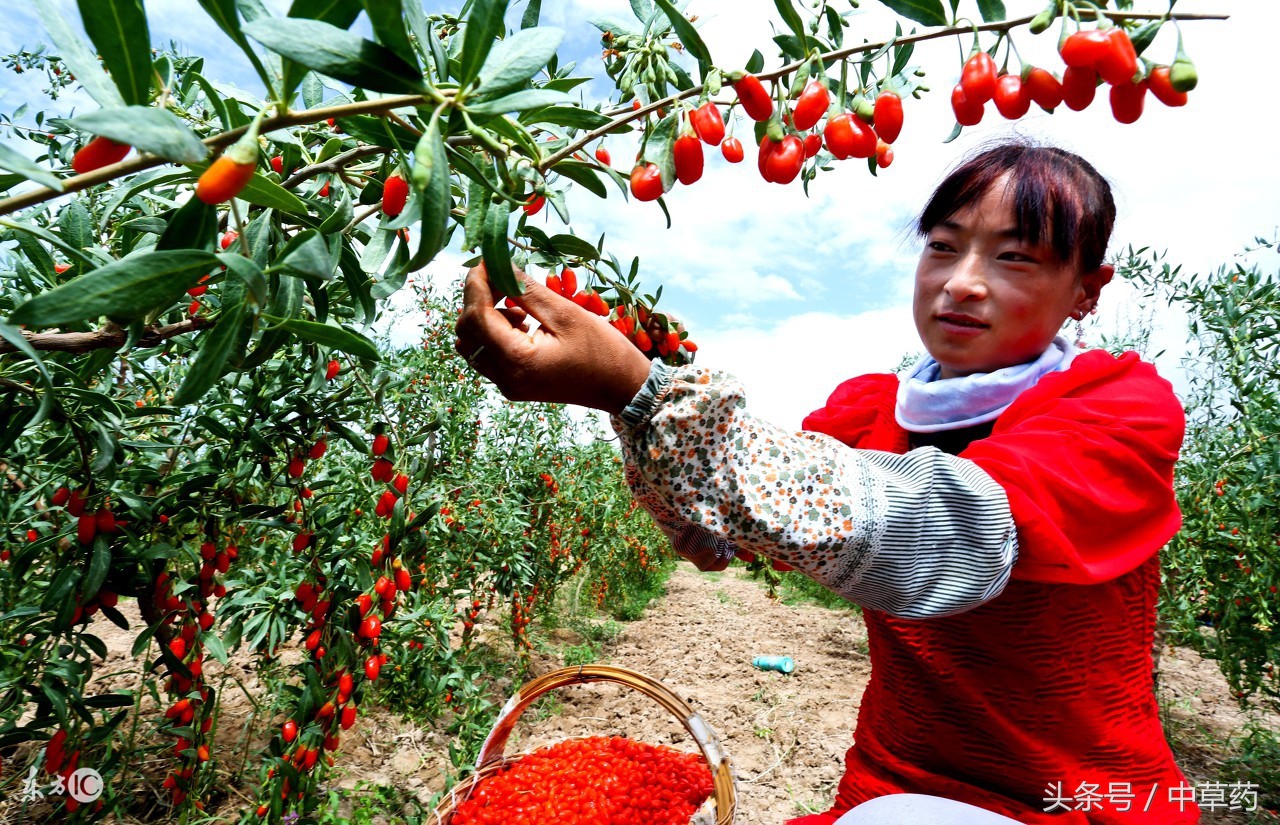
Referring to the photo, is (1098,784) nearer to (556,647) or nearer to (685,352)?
(685,352)

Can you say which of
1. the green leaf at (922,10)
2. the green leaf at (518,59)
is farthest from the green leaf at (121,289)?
the green leaf at (922,10)

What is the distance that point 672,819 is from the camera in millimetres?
1925

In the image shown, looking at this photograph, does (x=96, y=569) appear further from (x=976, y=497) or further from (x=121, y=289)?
(x=976, y=497)

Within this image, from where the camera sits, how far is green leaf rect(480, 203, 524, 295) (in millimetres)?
692

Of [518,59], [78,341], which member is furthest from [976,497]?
[78,341]

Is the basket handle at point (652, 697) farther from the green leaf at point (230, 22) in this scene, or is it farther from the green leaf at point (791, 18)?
the green leaf at point (230, 22)

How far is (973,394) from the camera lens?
→ 44.2 inches

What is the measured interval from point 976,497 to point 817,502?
0.60 feet

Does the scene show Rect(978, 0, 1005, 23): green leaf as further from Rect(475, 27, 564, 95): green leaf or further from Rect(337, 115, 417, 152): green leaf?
Rect(337, 115, 417, 152): green leaf

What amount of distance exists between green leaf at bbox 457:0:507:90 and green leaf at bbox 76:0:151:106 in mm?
222

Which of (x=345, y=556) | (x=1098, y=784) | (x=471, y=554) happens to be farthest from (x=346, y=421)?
(x=471, y=554)

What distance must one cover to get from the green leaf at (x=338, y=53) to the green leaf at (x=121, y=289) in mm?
153

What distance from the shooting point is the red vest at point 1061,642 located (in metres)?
0.92

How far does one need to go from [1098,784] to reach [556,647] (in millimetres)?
4075
